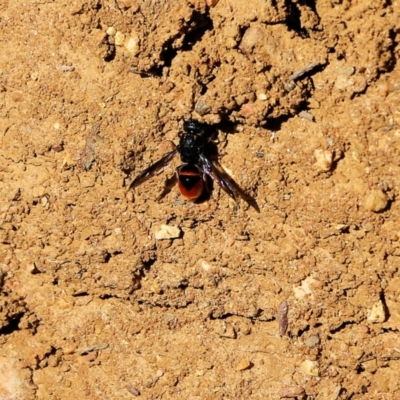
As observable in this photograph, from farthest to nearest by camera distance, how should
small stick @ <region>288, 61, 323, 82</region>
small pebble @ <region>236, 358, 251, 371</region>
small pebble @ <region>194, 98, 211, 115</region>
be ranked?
small pebble @ <region>236, 358, 251, 371</region> → small pebble @ <region>194, 98, 211, 115</region> → small stick @ <region>288, 61, 323, 82</region>

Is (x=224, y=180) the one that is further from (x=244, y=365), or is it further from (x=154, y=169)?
(x=244, y=365)

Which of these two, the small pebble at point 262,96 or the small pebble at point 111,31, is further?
the small pebble at point 111,31

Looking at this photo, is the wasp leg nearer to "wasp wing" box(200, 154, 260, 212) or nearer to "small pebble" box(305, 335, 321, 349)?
"wasp wing" box(200, 154, 260, 212)

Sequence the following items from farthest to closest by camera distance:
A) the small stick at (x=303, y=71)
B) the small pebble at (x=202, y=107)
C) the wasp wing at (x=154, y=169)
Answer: the wasp wing at (x=154, y=169)
the small pebble at (x=202, y=107)
the small stick at (x=303, y=71)

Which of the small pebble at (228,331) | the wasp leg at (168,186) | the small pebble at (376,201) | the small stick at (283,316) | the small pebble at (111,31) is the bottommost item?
the small pebble at (228,331)

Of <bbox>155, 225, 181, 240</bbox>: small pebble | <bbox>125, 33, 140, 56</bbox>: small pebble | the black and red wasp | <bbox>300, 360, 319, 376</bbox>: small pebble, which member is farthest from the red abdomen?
<bbox>300, 360, 319, 376</bbox>: small pebble

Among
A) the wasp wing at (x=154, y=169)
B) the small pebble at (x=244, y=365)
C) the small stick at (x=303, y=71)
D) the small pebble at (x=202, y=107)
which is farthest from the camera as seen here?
the small pebble at (x=244, y=365)

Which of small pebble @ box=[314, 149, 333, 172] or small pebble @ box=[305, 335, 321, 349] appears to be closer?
small pebble @ box=[314, 149, 333, 172]

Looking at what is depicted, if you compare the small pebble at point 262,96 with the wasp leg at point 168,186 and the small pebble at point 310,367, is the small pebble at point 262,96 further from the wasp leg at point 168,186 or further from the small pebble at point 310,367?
the small pebble at point 310,367

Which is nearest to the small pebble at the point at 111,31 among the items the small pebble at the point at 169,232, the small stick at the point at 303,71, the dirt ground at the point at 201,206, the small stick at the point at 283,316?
the dirt ground at the point at 201,206
